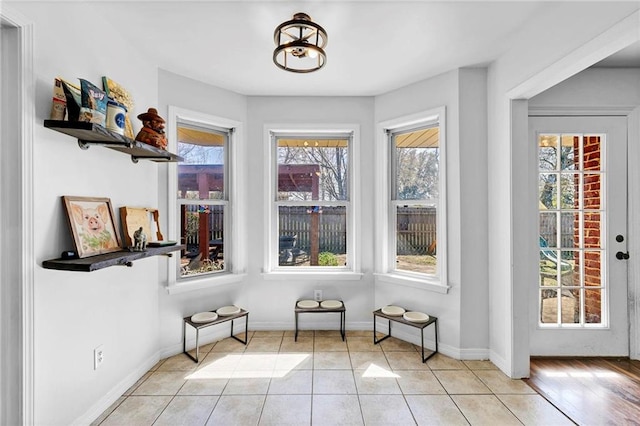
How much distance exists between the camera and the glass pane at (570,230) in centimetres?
255

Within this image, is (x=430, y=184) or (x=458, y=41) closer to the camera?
(x=458, y=41)

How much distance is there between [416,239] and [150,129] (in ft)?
8.61

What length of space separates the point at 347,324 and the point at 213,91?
9.42ft

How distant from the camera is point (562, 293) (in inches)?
100

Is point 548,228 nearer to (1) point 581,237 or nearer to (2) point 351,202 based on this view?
(1) point 581,237

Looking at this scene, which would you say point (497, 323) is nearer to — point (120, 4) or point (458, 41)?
point (458, 41)

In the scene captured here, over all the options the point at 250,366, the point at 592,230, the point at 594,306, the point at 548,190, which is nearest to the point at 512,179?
the point at 548,190

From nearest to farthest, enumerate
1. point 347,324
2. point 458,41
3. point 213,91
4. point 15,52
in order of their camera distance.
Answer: point 15,52, point 458,41, point 213,91, point 347,324

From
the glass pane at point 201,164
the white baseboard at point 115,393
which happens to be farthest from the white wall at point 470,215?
the white baseboard at point 115,393

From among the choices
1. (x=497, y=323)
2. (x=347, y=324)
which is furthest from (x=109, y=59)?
(x=497, y=323)

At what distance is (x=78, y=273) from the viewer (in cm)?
172

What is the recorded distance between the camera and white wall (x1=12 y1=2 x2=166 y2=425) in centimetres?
150

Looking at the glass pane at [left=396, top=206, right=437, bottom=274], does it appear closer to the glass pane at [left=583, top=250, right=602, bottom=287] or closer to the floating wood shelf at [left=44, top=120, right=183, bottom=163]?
the glass pane at [left=583, top=250, right=602, bottom=287]

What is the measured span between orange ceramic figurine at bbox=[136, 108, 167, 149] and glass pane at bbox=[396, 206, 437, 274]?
237 cm
